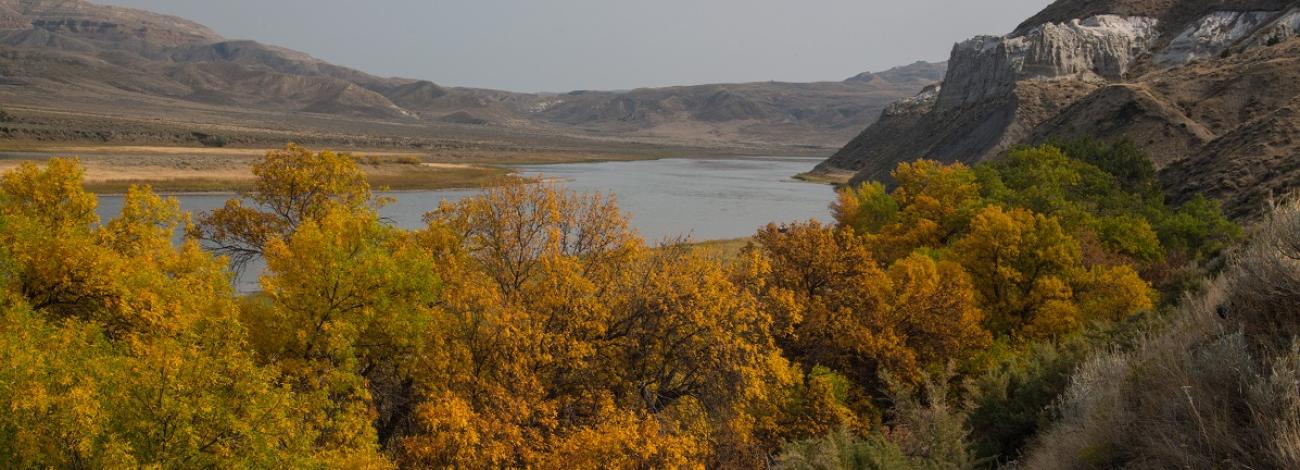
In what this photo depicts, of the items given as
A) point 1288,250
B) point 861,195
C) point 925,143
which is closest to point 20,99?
point 925,143

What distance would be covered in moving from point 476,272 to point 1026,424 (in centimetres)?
1301

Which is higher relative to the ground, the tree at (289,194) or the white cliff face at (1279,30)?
the white cliff face at (1279,30)

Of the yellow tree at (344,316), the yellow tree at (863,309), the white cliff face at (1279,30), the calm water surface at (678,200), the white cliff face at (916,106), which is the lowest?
the calm water surface at (678,200)

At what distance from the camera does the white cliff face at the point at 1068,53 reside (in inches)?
4377

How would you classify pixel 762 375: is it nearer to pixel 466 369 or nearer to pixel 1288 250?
pixel 466 369

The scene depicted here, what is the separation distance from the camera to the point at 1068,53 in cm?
11488

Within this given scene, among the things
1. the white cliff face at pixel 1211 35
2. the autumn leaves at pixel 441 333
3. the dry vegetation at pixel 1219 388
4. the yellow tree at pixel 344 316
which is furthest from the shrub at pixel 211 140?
the dry vegetation at pixel 1219 388

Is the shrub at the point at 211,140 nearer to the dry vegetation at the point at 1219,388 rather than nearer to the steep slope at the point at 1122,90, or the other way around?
the steep slope at the point at 1122,90

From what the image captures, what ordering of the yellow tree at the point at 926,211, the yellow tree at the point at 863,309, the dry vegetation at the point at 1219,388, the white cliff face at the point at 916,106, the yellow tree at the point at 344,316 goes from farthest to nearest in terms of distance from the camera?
the white cliff face at the point at 916,106 < the yellow tree at the point at 926,211 < the yellow tree at the point at 863,309 < the yellow tree at the point at 344,316 < the dry vegetation at the point at 1219,388

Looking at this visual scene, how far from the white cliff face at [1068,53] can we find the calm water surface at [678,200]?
31059 millimetres

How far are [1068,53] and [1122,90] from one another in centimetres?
4728

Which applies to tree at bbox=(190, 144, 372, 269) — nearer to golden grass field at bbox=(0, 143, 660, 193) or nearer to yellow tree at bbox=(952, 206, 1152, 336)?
yellow tree at bbox=(952, 206, 1152, 336)

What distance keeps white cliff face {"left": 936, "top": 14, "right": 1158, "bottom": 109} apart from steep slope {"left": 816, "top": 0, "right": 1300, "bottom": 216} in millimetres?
179

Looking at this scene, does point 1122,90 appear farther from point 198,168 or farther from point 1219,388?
point 198,168
